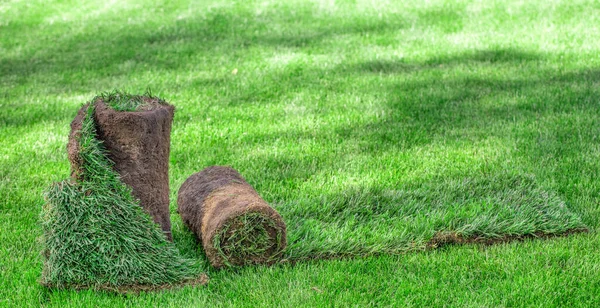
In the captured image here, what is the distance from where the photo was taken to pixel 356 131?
6.03 m

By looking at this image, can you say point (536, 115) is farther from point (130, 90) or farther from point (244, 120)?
point (130, 90)

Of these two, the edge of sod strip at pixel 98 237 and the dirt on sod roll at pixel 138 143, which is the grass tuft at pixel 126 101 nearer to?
the dirt on sod roll at pixel 138 143

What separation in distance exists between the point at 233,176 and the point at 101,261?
1052 mm

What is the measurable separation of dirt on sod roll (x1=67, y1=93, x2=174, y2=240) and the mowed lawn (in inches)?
18.0

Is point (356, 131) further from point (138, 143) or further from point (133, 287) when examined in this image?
point (133, 287)

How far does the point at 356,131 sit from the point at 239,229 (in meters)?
2.35

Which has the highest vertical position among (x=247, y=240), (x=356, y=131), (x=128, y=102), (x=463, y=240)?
(x=128, y=102)

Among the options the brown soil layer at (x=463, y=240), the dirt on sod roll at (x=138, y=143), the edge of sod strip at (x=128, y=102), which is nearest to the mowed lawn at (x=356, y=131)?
the brown soil layer at (x=463, y=240)

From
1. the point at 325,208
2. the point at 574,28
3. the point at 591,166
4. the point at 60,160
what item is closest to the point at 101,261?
the point at 325,208

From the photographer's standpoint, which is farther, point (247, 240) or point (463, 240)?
point (463, 240)

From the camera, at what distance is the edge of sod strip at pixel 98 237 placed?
3.67m

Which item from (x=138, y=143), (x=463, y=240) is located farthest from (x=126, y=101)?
(x=463, y=240)

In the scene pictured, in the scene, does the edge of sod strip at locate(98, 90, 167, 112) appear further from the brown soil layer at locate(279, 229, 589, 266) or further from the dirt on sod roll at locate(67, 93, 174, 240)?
the brown soil layer at locate(279, 229, 589, 266)

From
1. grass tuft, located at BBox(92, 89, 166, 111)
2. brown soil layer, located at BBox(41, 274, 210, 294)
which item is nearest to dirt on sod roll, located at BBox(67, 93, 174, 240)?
grass tuft, located at BBox(92, 89, 166, 111)
